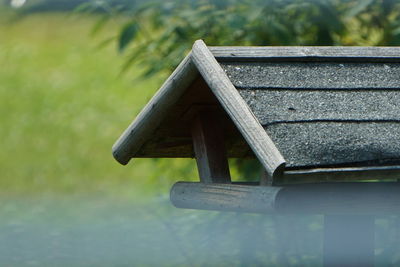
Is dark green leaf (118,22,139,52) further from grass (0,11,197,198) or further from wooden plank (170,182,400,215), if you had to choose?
grass (0,11,197,198)

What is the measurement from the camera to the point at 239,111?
1748 millimetres

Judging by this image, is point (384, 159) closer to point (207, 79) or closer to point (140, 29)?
point (207, 79)

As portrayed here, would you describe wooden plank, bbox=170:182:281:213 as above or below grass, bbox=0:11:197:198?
below

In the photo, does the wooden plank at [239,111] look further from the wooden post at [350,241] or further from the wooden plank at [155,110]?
the wooden post at [350,241]

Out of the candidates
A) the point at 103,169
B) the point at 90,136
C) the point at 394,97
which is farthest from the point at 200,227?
the point at 90,136

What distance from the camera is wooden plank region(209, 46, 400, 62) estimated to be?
77.4 inches

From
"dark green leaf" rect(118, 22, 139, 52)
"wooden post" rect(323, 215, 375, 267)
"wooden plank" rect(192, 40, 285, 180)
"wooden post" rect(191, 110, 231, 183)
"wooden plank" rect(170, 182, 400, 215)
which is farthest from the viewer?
"dark green leaf" rect(118, 22, 139, 52)

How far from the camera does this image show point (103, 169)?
6.60 meters

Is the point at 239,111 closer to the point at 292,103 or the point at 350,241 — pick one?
the point at 292,103

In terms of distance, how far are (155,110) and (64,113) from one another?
566 centimetres

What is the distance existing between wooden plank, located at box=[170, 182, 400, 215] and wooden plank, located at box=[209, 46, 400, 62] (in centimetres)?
33

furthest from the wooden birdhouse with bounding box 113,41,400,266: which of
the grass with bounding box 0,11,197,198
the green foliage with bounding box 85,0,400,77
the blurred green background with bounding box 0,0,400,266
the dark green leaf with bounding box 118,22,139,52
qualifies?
the grass with bounding box 0,11,197,198

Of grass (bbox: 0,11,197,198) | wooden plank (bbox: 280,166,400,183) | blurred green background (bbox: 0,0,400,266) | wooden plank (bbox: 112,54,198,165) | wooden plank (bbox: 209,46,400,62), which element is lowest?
wooden plank (bbox: 280,166,400,183)

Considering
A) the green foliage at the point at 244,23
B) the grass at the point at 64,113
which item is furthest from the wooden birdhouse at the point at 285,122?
the grass at the point at 64,113
